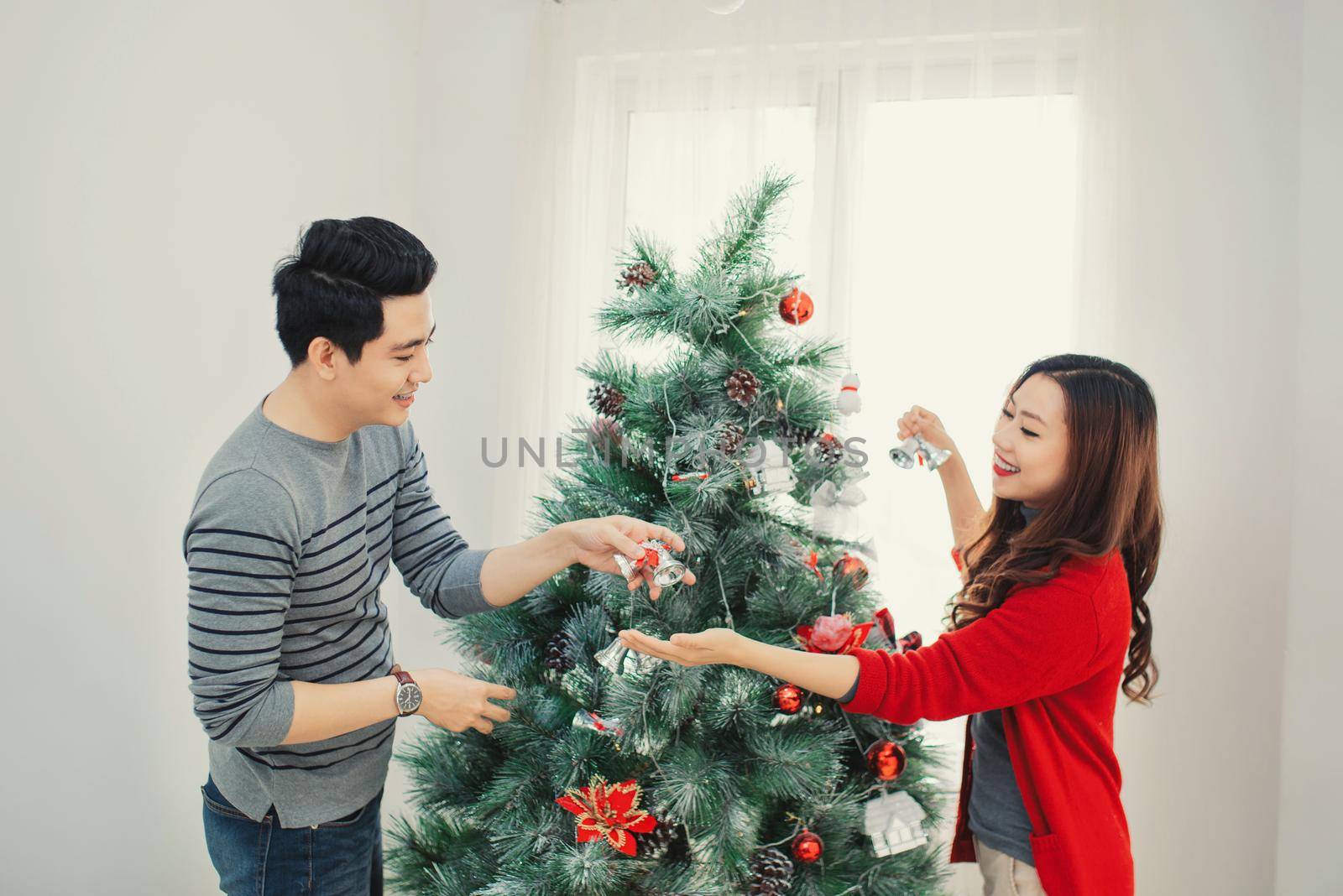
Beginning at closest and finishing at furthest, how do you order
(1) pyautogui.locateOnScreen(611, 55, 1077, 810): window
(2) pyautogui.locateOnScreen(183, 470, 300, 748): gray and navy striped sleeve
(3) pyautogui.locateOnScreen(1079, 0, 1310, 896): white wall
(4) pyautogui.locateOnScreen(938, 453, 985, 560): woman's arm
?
(2) pyautogui.locateOnScreen(183, 470, 300, 748): gray and navy striped sleeve < (4) pyautogui.locateOnScreen(938, 453, 985, 560): woman's arm < (3) pyautogui.locateOnScreen(1079, 0, 1310, 896): white wall < (1) pyautogui.locateOnScreen(611, 55, 1077, 810): window

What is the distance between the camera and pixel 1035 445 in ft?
4.42

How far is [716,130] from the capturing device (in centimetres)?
238

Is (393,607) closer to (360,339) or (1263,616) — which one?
(360,339)

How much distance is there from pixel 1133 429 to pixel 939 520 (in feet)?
3.23

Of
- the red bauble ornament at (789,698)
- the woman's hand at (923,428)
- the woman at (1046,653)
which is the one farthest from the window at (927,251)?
the red bauble ornament at (789,698)

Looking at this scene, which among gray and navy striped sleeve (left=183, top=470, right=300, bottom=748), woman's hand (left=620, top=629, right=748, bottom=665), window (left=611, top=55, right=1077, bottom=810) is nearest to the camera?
gray and navy striped sleeve (left=183, top=470, right=300, bottom=748)

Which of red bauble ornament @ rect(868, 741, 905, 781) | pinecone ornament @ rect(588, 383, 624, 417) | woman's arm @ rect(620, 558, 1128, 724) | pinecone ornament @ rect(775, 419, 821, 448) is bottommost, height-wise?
red bauble ornament @ rect(868, 741, 905, 781)

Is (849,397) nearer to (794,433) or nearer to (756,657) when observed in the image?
(794,433)

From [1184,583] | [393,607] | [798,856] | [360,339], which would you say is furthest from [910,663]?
[393,607]

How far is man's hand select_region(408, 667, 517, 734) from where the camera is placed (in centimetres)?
122

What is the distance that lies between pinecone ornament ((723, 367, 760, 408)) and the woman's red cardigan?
A: 40cm

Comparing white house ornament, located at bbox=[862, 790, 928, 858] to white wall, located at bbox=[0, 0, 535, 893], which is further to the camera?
white wall, located at bbox=[0, 0, 535, 893]

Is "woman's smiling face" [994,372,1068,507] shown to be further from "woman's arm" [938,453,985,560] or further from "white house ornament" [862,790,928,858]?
"white house ornament" [862,790,928,858]

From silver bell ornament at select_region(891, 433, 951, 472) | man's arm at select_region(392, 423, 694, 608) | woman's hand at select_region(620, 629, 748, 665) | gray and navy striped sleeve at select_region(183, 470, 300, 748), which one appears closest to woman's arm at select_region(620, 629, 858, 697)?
woman's hand at select_region(620, 629, 748, 665)
